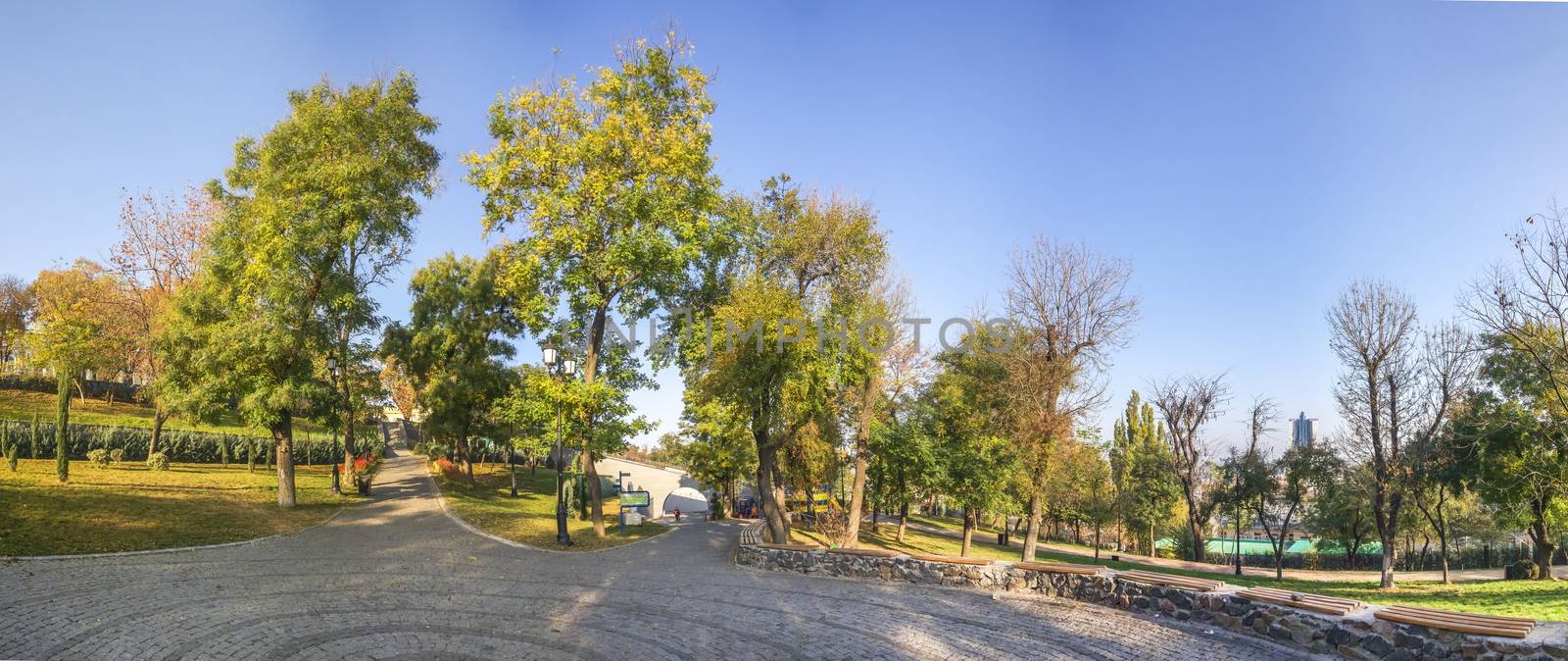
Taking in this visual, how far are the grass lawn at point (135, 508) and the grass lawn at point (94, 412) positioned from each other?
843cm

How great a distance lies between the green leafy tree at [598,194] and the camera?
18.9 meters

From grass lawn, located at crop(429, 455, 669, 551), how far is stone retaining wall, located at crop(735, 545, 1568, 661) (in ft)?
24.8

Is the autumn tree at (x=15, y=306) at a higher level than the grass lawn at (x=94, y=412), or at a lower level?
higher

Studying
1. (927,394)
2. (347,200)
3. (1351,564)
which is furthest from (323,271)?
(1351,564)

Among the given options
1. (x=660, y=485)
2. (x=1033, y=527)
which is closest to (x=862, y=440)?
(x=1033, y=527)

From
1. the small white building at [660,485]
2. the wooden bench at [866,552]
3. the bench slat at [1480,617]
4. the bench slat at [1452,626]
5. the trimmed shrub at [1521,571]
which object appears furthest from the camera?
the small white building at [660,485]

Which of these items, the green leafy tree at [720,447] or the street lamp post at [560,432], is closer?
the street lamp post at [560,432]

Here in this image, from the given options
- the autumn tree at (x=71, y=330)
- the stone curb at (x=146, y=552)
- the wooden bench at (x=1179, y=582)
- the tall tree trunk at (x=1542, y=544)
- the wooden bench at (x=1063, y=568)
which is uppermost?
the autumn tree at (x=71, y=330)

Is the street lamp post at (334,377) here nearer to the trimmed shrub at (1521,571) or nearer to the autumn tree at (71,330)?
the autumn tree at (71,330)

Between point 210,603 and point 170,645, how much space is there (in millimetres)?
2314

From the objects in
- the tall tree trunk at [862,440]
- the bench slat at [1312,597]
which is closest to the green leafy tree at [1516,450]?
the tall tree trunk at [862,440]

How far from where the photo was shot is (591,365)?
20047 millimetres

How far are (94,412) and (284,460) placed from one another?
88.9ft

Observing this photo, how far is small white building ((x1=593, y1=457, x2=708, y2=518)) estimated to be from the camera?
38531mm
